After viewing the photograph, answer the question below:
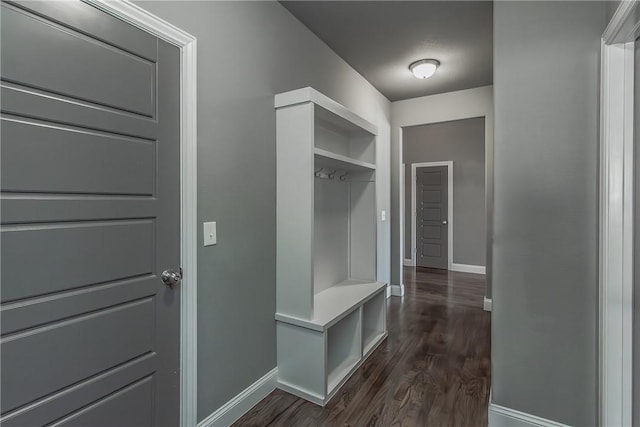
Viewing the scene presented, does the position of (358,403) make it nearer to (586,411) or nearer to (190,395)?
(190,395)

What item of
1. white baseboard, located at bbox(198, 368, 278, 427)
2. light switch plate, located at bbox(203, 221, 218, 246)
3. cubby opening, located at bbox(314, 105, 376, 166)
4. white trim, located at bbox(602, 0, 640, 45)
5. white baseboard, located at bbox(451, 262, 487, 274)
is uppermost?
white trim, located at bbox(602, 0, 640, 45)

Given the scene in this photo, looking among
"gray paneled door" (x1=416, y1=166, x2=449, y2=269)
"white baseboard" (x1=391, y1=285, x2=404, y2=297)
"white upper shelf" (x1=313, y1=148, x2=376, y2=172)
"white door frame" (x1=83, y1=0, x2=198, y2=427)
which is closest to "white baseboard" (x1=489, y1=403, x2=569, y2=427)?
"white door frame" (x1=83, y1=0, x2=198, y2=427)

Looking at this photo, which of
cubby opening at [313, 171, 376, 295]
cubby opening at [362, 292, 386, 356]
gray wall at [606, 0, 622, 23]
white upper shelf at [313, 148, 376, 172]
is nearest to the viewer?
gray wall at [606, 0, 622, 23]

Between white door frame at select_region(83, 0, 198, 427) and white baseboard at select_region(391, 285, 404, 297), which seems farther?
white baseboard at select_region(391, 285, 404, 297)

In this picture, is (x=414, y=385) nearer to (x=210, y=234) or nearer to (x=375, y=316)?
(x=375, y=316)

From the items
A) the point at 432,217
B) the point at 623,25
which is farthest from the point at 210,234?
the point at 432,217

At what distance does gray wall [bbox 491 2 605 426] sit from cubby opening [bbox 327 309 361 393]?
0.97m

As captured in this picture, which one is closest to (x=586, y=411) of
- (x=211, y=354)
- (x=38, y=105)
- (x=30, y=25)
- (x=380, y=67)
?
(x=211, y=354)

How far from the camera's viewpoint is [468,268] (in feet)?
19.5

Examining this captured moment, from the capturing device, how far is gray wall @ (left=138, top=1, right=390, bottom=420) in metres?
1.66

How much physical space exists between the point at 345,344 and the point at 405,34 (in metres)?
2.57

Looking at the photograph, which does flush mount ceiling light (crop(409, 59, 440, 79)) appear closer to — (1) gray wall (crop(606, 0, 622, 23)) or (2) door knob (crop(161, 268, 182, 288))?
(1) gray wall (crop(606, 0, 622, 23))

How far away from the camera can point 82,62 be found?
1170mm

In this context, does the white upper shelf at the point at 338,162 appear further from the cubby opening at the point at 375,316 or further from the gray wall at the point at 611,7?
the gray wall at the point at 611,7
